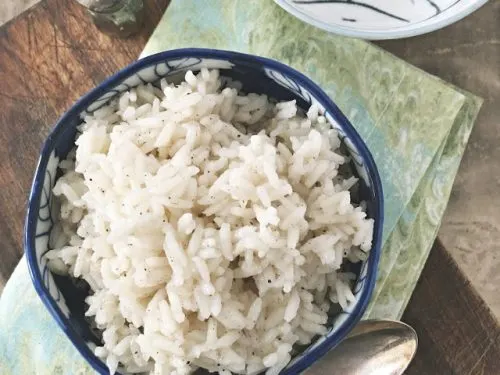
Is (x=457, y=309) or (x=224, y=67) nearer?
(x=224, y=67)

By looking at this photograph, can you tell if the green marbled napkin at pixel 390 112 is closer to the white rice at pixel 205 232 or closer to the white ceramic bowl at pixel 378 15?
the white ceramic bowl at pixel 378 15

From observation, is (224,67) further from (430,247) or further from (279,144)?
(430,247)

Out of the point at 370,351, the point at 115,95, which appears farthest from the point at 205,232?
the point at 370,351

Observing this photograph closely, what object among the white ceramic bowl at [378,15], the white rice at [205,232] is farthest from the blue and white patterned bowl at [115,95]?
the white ceramic bowl at [378,15]

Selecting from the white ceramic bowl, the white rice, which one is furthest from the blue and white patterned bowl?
the white ceramic bowl

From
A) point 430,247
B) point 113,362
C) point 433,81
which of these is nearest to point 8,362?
point 113,362
